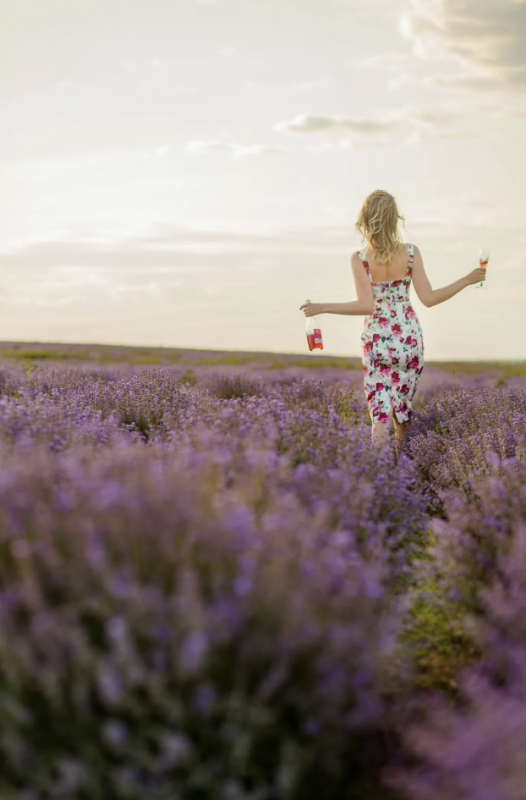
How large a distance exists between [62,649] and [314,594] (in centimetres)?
61

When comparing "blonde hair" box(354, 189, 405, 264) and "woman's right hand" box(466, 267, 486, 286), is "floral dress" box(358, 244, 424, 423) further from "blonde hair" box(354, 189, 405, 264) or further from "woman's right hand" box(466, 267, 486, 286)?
"woman's right hand" box(466, 267, 486, 286)

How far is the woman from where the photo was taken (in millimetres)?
4988

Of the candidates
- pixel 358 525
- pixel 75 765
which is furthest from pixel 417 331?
pixel 75 765

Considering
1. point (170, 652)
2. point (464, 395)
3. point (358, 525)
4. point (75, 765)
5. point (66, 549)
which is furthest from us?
point (464, 395)

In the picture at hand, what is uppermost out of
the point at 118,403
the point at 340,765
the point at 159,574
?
the point at 118,403

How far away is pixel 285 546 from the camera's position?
6.61ft

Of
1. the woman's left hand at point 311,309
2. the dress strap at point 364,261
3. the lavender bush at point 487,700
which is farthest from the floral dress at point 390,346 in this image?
the lavender bush at point 487,700

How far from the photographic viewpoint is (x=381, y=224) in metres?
4.92

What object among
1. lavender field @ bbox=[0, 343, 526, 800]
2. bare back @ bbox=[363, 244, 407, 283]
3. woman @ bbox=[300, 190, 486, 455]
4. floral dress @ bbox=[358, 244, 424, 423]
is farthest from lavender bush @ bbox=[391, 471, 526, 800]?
bare back @ bbox=[363, 244, 407, 283]

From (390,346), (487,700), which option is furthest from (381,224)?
(487,700)

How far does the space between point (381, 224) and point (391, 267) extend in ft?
1.07

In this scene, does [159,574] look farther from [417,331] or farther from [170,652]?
[417,331]

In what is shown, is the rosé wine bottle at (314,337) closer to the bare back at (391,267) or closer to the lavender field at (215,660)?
the bare back at (391,267)

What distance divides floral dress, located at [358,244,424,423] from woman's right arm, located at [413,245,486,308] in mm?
50
